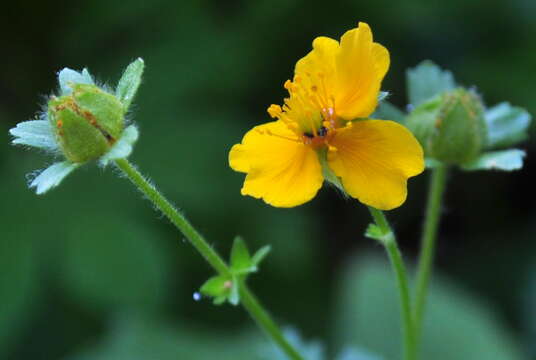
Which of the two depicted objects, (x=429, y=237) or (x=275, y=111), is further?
(x=429, y=237)

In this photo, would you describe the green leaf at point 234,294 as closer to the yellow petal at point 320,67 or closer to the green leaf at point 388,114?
the yellow petal at point 320,67

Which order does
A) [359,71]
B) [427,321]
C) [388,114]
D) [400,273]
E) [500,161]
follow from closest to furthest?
1. [359,71]
2. [400,273]
3. [500,161]
4. [388,114]
5. [427,321]

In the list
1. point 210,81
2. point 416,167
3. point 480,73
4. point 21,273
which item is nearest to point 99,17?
point 210,81

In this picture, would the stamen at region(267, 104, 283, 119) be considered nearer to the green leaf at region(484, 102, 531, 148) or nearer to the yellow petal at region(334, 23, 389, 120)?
the yellow petal at region(334, 23, 389, 120)

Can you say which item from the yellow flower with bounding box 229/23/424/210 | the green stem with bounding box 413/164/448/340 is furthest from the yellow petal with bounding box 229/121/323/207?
the green stem with bounding box 413/164/448/340

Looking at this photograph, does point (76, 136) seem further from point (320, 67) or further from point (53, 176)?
point (320, 67)

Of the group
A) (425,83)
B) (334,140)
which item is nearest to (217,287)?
(334,140)

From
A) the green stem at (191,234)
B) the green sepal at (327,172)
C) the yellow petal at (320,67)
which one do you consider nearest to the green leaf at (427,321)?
the green stem at (191,234)
